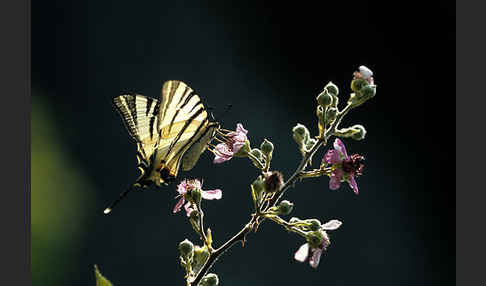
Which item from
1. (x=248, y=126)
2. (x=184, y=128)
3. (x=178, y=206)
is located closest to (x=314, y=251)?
(x=178, y=206)

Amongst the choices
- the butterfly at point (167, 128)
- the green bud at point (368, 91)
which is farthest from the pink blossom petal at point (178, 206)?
the green bud at point (368, 91)

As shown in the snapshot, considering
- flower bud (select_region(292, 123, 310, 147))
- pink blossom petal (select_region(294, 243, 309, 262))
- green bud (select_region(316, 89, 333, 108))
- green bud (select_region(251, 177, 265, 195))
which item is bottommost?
pink blossom petal (select_region(294, 243, 309, 262))

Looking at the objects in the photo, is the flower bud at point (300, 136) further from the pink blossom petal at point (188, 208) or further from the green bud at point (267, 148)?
the pink blossom petal at point (188, 208)

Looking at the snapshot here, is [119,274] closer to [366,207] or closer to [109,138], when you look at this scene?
[109,138]

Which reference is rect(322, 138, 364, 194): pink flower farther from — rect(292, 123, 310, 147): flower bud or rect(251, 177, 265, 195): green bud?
rect(251, 177, 265, 195): green bud

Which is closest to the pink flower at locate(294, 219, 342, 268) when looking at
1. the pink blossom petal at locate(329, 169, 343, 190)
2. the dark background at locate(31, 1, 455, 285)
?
the pink blossom petal at locate(329, 169, 343, 190)
